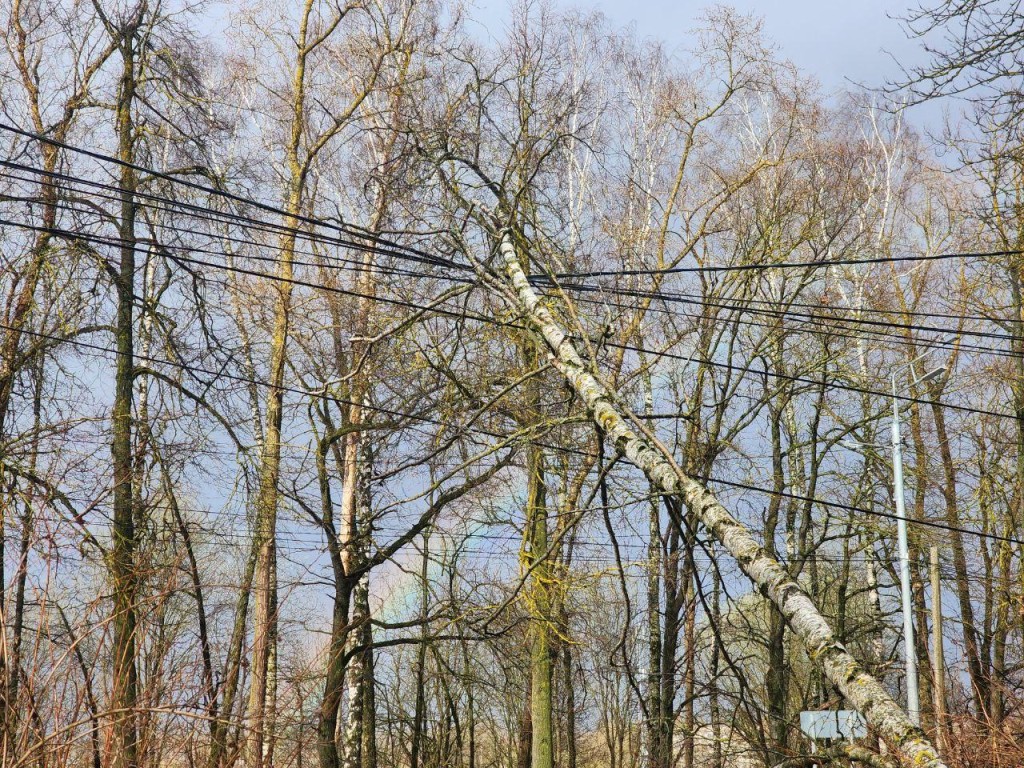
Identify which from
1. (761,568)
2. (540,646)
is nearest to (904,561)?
(540,646)

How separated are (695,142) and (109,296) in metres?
9.57

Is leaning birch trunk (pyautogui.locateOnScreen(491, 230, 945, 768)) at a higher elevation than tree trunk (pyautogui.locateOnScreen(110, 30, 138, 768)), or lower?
lower

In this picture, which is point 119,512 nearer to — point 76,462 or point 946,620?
point 76,462

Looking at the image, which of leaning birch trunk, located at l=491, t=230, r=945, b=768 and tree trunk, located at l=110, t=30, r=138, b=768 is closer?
leaning birch trunk, located at l=491, t=230, r=945, b=768

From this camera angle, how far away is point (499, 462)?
12.2 metres

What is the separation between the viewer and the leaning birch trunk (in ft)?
10.4

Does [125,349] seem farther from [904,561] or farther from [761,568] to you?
[904,561]

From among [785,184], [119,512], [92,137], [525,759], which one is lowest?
[525,759]

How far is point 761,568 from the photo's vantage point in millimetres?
3863

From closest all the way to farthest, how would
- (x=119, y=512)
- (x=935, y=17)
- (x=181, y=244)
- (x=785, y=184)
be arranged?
(x=935, y=17), (x=119, y=512), (x=181, y=244), (x=785, y=184)

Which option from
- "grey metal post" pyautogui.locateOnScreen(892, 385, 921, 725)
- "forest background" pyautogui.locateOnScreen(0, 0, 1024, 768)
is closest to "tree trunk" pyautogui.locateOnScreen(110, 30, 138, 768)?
"forest background" pyautogui.locateOnScreen(0, 0, 1024, 768)

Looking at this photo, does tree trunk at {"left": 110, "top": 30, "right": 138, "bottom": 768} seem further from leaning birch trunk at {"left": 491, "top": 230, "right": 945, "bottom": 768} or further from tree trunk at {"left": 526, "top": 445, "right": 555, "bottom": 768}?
leaning birch trunk at {"left": 491, "top": 230, "right": 945, "bottom": 768}

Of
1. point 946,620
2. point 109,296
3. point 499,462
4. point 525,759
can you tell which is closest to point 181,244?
point 109,296

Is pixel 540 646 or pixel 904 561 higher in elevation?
pixel 904 561
